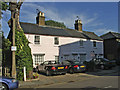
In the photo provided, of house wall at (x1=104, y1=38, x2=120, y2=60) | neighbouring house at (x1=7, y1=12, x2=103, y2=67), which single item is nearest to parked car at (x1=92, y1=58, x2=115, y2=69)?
neighbouring house at (x1=7, y1=12, x2=103, y2=67)

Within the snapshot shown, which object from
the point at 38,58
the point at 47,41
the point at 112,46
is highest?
the point at 47,41

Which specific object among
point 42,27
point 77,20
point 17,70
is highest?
point 77,20

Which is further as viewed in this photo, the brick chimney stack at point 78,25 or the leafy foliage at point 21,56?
the brick chimney stack at point 78,25

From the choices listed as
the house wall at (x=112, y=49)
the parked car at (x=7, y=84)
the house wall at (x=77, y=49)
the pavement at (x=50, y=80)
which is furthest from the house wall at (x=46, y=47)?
the house wall at (x=112, y=49)

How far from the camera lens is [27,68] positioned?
34.5 feet

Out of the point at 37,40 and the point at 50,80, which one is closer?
the point at 50,80

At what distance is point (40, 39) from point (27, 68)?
9.37m

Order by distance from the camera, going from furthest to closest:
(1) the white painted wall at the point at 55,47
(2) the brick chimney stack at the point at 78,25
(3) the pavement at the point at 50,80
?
(2) the brick chimney stack at the point at 78,25
(1) the white painted wall at the point at 55,47
(3) the pavement at the point at 50,80

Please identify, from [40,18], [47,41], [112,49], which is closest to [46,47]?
[47,41]

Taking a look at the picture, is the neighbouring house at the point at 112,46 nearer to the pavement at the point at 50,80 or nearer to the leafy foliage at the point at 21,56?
the pavement at the point at 50,80

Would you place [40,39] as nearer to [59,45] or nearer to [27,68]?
[59,45]

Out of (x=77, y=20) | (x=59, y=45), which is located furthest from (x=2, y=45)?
(x=77, y=20)

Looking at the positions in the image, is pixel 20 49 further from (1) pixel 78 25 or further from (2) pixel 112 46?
(2) pixel 112 46

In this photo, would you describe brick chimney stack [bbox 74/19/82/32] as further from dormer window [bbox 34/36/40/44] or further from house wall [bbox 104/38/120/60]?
dormer window [bbox 34/36/40/44]
